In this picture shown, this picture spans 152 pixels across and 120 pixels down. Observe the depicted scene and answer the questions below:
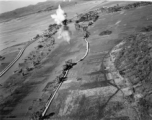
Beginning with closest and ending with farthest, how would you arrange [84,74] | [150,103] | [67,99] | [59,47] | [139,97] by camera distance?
[150,103]
[139,97]
[67,99]
[84,74]
[59,47]

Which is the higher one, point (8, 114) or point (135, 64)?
point (135, 64)

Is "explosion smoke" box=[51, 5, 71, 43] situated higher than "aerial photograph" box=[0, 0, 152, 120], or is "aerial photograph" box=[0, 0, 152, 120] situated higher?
"explosion smoke" box=[51, 5, 71, 43]

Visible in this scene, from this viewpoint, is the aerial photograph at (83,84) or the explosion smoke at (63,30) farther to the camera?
the explosion smoke at (63,30)

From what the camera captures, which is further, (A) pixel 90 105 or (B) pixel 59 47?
(B) pixel 59 47

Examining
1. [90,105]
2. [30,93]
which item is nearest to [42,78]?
[30,93]

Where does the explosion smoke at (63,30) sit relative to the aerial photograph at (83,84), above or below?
above

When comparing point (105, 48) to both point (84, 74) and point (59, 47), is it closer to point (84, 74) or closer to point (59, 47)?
point (84, 74)

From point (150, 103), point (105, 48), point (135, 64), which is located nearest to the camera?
point (150, 103)

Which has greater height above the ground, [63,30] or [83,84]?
[63,30]

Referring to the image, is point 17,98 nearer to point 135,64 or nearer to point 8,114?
point 8,114

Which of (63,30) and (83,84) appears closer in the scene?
(83,84)

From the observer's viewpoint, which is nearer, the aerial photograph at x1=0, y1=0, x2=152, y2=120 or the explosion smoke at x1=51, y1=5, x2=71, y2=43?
the aerial photograph at x1=0, y1=0, x2=152, y2=120
